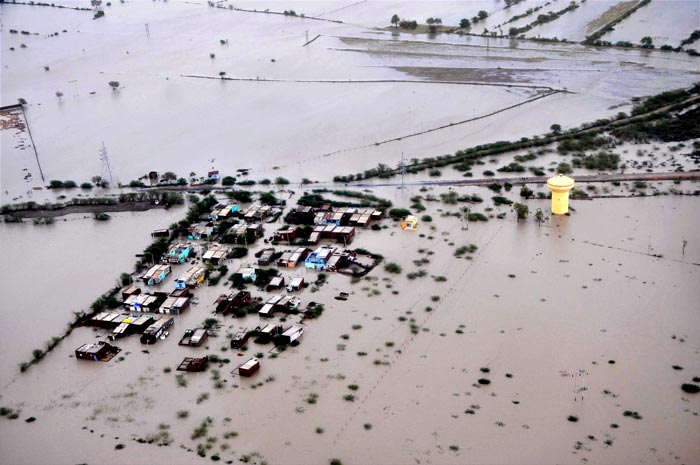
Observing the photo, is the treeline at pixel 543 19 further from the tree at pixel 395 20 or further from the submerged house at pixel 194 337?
the submerged house at pixel 194 337

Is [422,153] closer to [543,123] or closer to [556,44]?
[543,123]

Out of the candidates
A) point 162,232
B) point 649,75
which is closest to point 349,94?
point 649,75

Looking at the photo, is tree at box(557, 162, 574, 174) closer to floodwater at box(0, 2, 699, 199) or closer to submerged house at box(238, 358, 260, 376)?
floodwater at box(0, 2, 699, 199)

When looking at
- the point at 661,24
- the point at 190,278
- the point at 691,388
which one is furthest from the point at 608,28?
the point at 691,388

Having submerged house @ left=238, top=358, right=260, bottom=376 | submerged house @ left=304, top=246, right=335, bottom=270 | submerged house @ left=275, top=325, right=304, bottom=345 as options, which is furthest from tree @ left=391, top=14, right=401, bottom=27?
submerged house @ left=238, top=358, right=260, bottom=376

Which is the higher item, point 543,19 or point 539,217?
point 543,19

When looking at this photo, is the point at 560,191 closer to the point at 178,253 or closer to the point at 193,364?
the point at 178,253
